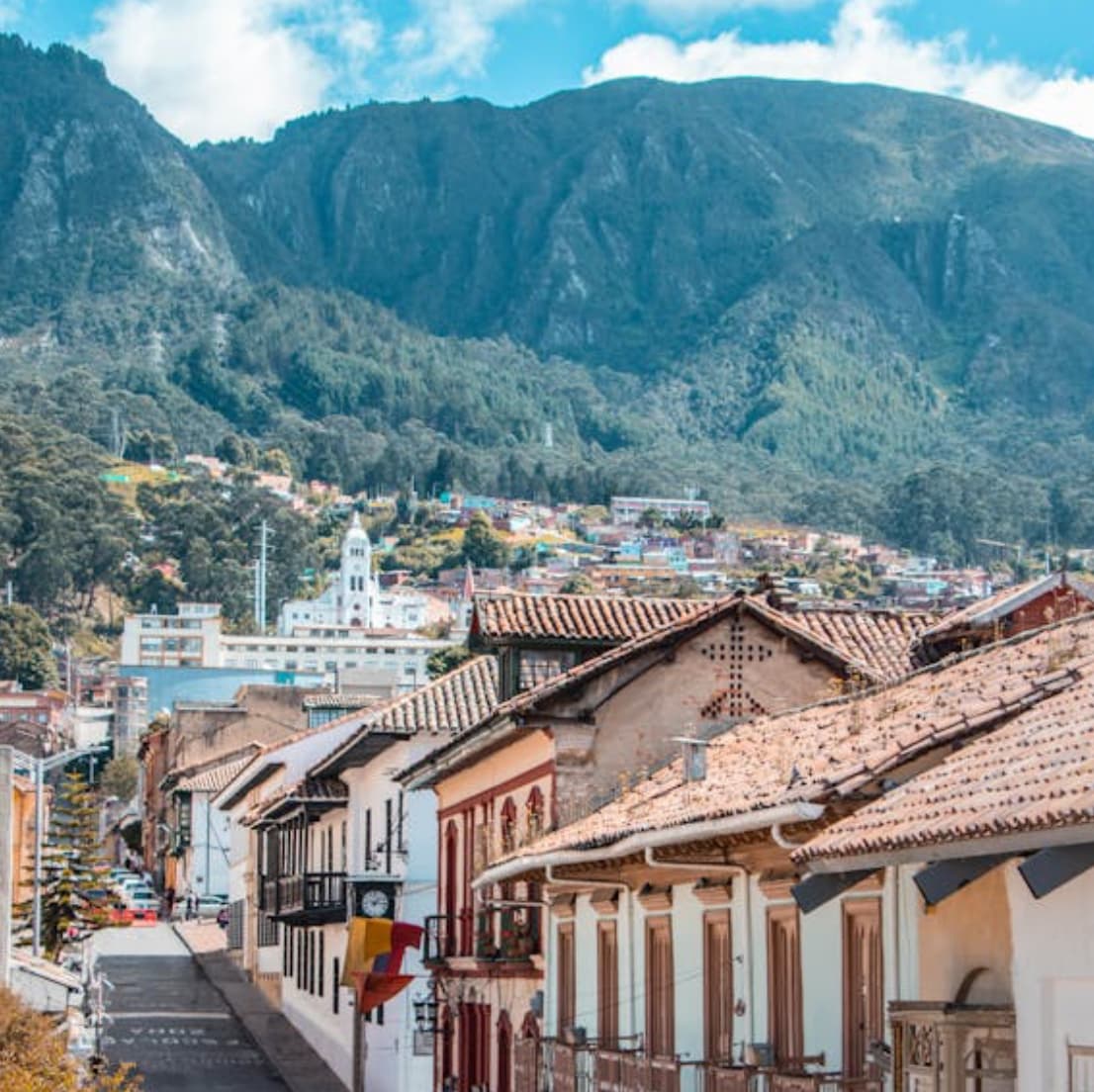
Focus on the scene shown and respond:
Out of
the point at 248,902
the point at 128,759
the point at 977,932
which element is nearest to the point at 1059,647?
the point at 977,932

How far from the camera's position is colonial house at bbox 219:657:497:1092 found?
1770 inches

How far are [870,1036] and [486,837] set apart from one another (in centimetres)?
1866

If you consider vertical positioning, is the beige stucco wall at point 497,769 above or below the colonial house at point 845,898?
above

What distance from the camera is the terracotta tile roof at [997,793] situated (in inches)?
522

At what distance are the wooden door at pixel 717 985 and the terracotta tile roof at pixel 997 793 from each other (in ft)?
17.9

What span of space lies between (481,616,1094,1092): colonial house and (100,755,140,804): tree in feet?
480

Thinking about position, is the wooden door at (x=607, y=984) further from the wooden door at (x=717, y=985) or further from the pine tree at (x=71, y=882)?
the pine tree at (x=71, y=882)

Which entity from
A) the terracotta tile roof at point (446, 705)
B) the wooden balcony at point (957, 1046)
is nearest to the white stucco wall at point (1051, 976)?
the wooden balcony at point (957, 1046)

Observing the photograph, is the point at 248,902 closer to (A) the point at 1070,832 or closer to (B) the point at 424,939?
(B) the point at 424,939

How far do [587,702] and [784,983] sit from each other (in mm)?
11734

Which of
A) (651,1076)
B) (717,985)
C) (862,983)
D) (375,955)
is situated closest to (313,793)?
(375,955)

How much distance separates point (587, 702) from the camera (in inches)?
1278

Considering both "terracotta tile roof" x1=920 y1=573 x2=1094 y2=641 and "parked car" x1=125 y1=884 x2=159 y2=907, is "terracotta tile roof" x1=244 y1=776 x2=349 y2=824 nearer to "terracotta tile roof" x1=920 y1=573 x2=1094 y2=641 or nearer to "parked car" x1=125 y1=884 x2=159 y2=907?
"terracotta tile roof" x1=920 y1=573 x2=1094 y2=641

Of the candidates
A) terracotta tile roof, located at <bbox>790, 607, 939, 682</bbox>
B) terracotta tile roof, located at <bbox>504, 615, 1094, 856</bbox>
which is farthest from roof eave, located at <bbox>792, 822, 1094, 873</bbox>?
terracotta tile roof, located at <bbox>790, 607, 939, 682</bbox>
